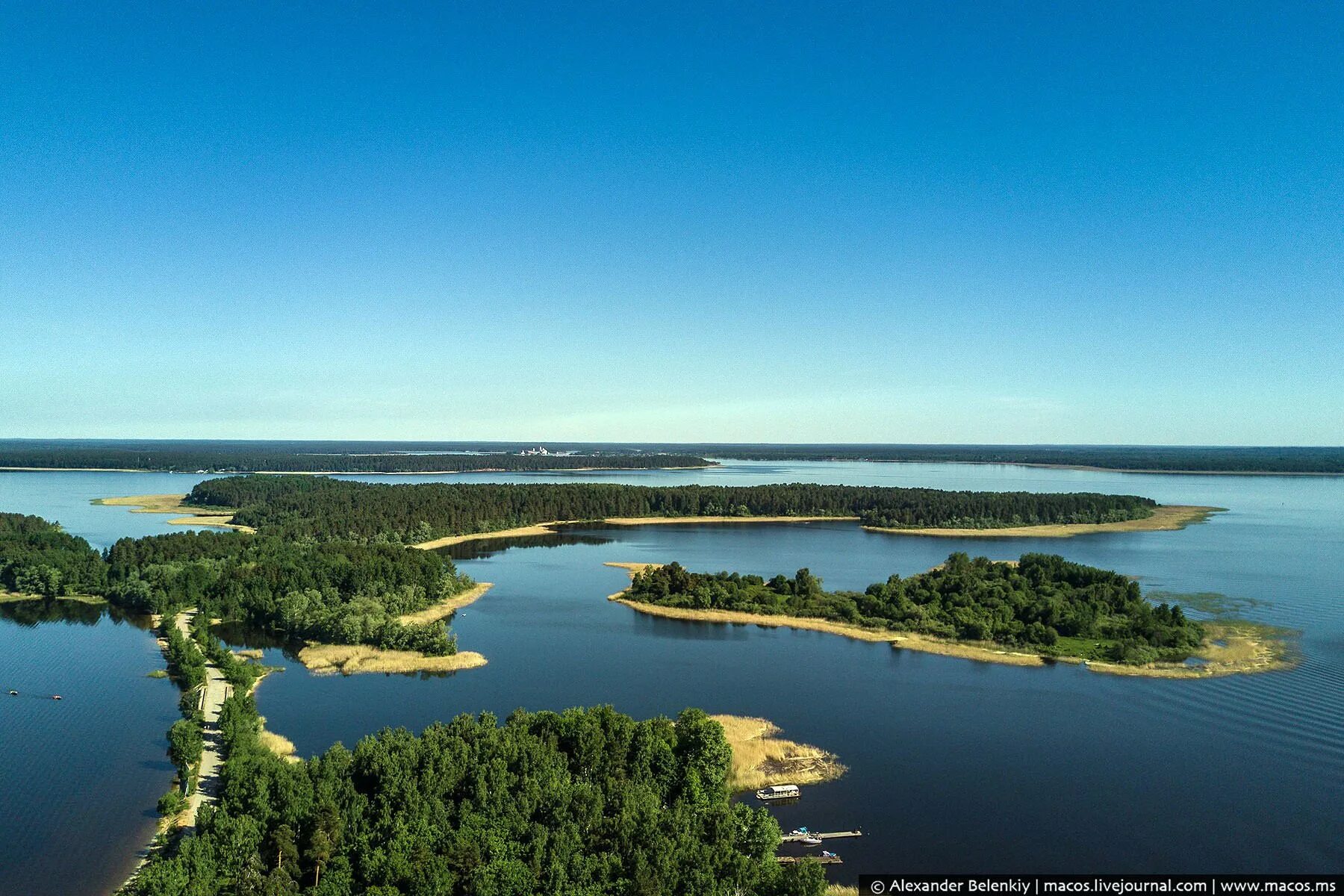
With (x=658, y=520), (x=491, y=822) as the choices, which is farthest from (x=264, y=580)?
(x=658, y=520)

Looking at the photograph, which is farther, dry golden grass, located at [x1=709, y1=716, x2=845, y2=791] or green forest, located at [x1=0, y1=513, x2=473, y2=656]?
green forest, located at [x1=0, y1=513, x2=473, y2=656]

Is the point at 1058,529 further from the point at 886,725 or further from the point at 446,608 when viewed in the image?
the point at 446,608

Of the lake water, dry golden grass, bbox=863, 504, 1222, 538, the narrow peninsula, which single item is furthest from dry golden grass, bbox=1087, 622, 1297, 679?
the narrow peninsula

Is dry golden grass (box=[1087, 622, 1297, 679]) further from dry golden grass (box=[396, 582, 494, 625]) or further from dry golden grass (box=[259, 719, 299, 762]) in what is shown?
dry golden grass (box=[396, 582, 494, 625])

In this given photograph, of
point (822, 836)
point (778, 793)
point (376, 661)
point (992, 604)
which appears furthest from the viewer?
point (992, 604)

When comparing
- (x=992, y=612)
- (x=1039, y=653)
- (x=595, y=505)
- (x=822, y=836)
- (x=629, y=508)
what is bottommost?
(x=822, y=836)

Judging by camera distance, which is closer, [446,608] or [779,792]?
[779,792]

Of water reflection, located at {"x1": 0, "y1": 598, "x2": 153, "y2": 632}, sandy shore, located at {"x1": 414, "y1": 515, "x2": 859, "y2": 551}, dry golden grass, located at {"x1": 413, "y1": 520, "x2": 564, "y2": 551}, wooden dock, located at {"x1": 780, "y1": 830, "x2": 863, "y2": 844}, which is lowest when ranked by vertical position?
water reflection, located at {"x1": 0, "y1": 598, "x2": 153, "y2": 632}
